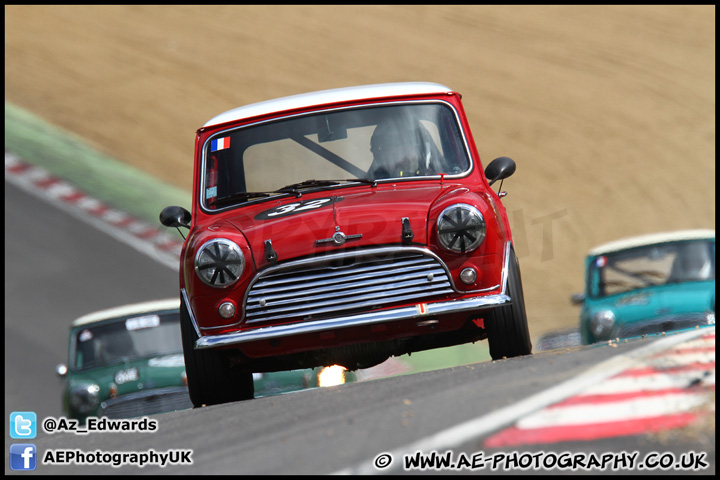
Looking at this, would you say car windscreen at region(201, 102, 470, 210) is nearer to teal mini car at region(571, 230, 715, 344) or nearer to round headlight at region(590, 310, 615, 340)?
teal mini car at region(571, 230, 715, 344)

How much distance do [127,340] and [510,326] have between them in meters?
5.48

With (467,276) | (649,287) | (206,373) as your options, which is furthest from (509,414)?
(649,287)

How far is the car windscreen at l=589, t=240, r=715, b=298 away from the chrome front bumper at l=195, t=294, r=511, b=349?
5.50 meters

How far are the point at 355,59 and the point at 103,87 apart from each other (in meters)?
6.44

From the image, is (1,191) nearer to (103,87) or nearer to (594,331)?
(103,87)

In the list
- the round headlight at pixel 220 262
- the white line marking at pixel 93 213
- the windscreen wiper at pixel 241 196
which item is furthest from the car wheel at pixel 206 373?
the white line marking at pixel 93 213

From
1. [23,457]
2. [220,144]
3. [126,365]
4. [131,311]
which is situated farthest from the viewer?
[131,311]

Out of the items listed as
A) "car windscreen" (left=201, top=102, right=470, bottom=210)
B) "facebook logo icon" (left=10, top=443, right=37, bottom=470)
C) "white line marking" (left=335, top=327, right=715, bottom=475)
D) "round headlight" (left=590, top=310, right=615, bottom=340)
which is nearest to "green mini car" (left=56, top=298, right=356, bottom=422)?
"round headlight" (left=590, top=310, right=615, bottom=340)

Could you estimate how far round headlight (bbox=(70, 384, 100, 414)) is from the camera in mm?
10086

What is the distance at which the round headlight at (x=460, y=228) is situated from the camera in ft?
20.0

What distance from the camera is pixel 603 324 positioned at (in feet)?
35.7

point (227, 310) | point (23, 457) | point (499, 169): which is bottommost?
point (23, 457)

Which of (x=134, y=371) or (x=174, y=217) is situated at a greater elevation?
(x=174, y=217)

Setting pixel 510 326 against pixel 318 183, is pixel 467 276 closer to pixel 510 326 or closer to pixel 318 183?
pixel 510 326
